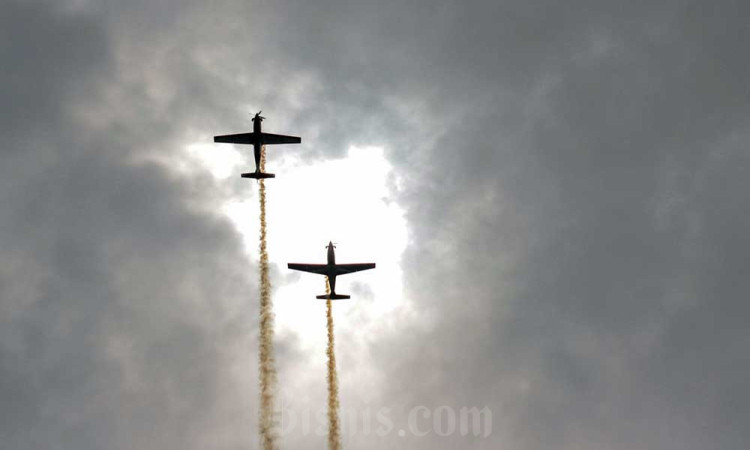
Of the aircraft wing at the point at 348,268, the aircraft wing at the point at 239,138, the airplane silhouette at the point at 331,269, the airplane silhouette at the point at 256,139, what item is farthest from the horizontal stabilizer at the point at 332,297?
the aircraft wing at the point at 239,138

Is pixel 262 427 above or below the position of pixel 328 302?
below

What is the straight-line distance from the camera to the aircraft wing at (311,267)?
15775 centimetres

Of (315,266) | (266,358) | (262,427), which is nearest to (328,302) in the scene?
(315,266)

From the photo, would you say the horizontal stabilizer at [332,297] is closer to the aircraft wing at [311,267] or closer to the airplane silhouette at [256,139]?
the aircraft wing at [311,267]

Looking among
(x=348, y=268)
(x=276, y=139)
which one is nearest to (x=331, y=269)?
(x=348, y=268)

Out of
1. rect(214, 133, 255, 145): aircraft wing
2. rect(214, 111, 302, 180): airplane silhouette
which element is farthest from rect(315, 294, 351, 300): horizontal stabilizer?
rect(214, 133, 255, 145): aircraft wing

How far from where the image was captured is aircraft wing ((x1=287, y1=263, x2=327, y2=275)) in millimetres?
157750

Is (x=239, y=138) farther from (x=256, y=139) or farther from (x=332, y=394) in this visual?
(x=332, y=394)

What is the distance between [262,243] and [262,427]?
105 feet

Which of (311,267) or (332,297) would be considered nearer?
(332,297)

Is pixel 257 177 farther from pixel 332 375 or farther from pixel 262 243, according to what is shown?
pixel 332 375

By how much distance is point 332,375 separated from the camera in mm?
154250

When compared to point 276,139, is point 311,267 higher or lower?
lower

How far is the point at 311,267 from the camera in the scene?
15900cm
